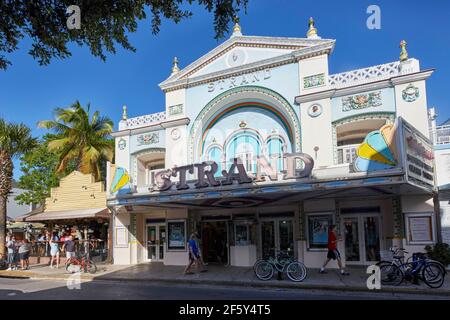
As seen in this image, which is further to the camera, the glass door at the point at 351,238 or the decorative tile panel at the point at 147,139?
the decorative tile panel at the point at 147,139

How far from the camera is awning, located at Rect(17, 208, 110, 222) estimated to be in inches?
807

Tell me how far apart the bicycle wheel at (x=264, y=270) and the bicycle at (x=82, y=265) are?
736 centimetres

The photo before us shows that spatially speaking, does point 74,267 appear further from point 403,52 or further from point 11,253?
point 403,52

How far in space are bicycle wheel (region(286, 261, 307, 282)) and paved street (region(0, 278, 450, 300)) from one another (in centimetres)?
88

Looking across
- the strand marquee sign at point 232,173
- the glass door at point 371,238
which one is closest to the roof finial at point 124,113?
the strand marquee sign at point 232,173

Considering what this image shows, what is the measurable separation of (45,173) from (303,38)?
88.8 feet

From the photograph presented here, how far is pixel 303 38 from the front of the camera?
1738cm

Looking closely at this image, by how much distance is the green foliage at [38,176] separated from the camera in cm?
3444

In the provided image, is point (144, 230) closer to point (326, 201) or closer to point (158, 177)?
point (158, 177)

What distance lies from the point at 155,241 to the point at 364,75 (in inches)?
513

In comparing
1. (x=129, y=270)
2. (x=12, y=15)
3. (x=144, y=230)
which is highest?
(x=12, y=15)

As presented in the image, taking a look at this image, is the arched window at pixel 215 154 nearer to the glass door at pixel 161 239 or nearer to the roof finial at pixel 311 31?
the glass door at pixel 161 239

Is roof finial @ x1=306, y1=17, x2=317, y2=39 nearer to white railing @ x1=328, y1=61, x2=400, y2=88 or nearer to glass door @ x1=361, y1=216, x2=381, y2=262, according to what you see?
white railing @ x1=328, y1=61, x2=400, y2=88
